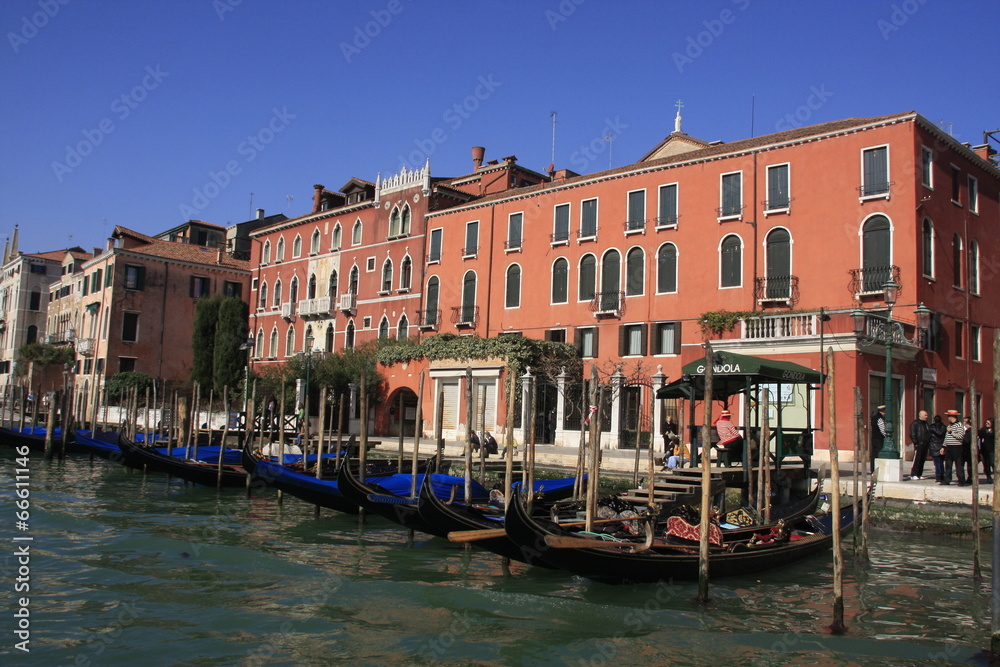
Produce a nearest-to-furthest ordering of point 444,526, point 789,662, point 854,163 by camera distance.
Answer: point 789,662 → point 444,526 → point 854,163

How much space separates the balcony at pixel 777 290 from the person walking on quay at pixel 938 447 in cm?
620

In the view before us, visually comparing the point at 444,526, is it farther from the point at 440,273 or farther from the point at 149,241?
the point at 149,241

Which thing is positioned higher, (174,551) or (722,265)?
(722,265)

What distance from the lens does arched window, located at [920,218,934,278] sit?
18.4m

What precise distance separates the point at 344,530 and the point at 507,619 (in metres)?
5.83

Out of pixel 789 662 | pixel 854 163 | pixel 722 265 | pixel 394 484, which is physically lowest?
pixel 789 662

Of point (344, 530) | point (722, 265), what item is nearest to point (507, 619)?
point (344, 530)

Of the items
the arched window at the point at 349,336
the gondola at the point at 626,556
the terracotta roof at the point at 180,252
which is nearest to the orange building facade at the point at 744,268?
the arched window at the point at 349,336

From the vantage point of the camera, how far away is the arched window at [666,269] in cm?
2188

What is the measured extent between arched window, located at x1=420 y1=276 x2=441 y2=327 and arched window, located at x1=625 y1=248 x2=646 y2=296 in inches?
289

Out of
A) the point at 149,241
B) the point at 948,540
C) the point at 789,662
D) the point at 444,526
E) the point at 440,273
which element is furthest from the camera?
the point at 149,241

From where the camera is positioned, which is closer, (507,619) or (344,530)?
(507,619)

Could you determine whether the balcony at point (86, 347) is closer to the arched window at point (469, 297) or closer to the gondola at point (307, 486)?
the arched window at point (469, 297)

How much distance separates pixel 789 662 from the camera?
6824 mm
